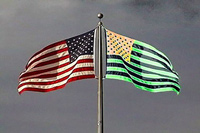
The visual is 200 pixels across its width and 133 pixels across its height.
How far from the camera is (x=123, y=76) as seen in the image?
28.9 metres

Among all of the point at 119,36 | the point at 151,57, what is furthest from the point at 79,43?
the point at 151,57

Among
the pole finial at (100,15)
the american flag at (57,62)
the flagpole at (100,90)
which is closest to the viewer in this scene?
the flagpole at (100,90)

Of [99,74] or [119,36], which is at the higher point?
[119,36]

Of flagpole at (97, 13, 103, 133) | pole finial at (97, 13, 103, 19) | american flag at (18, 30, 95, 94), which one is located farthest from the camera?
pole finial at (97, 13, 103, 19)

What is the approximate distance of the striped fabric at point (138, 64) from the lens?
2936 centimetres

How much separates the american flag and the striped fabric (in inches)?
A: 57.6

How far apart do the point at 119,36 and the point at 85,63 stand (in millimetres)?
3239

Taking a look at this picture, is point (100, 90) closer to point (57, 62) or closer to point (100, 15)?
point (57, 62)

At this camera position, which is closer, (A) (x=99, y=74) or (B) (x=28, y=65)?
(A) (x=99, y=74)

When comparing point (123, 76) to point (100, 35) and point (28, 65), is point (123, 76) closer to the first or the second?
point (100, 35)

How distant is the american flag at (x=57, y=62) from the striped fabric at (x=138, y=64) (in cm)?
146

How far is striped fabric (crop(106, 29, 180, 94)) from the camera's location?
29359 millimetres

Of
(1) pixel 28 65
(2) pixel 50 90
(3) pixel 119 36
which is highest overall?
(3) pixel 119 36

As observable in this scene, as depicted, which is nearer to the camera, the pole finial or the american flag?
the american flag
